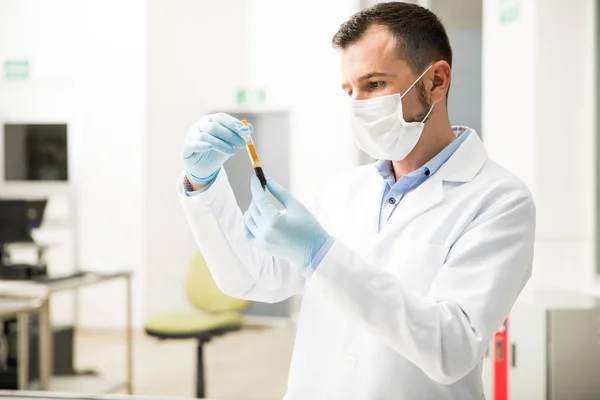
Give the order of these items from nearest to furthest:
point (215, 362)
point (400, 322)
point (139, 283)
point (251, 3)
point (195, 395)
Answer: point (400, 322) → point (195, 395) → point (215, 362) → point (139, 283) → point (251, 3)

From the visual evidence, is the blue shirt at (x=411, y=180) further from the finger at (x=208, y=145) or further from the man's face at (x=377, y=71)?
the finger at (x=208, y=145)

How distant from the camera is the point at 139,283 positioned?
5.35 meters

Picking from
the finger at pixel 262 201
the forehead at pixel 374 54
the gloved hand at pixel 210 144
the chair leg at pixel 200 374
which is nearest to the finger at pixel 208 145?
the gloved hand at pixel 210 144

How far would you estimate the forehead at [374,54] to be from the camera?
3.83 ft

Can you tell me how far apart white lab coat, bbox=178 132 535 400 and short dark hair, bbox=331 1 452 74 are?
178 millimetres

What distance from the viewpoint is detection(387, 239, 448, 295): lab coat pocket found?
3.61ft

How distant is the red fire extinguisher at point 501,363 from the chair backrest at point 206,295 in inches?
61.2

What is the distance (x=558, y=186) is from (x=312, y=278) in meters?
1.81

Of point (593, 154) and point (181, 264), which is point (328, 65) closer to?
point (181, 264)

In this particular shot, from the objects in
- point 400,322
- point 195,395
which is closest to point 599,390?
point 400,322

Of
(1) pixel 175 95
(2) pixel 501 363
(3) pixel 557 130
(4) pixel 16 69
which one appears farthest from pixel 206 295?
(4) pixel 16 69

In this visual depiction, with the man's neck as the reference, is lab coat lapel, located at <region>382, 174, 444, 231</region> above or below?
below

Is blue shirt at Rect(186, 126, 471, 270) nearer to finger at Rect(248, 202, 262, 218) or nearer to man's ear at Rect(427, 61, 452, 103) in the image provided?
man's ear at Rect(427, 61, 452, 103)

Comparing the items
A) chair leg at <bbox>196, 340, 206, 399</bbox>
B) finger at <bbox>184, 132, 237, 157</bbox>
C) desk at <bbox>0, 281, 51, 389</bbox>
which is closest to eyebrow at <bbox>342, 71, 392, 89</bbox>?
finger at <bbox>184, 132, 237, 157</bbox>
